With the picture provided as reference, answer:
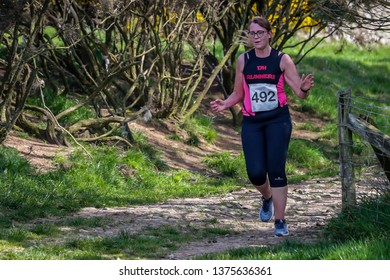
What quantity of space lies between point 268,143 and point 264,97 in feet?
1.33

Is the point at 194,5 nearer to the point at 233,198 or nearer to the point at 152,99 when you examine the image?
the point at 152,99

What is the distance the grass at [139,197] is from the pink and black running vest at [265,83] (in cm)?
115

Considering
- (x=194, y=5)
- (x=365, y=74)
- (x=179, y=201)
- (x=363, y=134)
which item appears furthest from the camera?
(x=365, y=74)

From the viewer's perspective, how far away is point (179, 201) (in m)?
10.8

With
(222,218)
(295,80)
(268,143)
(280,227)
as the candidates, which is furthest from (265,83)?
(222,218)

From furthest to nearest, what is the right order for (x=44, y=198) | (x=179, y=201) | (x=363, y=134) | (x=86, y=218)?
(x=179, y=201)
(x=44, y=198)
(x=86, y=218)
(x=363, y=134)

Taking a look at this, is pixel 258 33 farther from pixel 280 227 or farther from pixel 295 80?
pixel 280 227

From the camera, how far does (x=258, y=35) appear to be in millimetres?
7871

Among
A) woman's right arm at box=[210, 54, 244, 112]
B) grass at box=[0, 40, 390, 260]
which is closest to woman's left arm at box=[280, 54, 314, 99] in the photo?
woman's right arm at box=[210, 54, 244, 112]

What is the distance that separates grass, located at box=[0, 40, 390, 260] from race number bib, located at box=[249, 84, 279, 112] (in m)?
1.13

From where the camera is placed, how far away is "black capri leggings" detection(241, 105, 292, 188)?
311 inches
